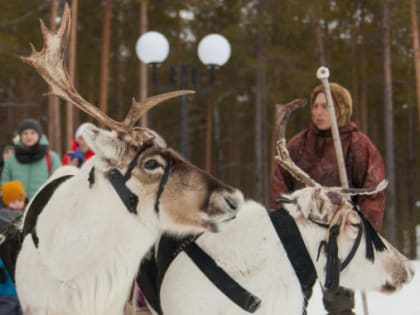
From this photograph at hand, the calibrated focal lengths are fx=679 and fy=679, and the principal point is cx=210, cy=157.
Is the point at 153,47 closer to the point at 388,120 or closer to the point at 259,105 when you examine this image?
the point at 388,120

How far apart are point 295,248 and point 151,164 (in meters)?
0.99

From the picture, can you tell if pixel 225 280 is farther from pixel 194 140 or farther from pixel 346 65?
pixel 194 140

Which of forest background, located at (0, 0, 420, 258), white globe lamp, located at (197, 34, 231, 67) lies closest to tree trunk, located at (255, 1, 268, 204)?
forest background, located at (0, 0, 420, 258)

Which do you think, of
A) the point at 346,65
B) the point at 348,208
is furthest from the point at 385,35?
the point at 348,208

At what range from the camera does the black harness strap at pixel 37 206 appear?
331cm

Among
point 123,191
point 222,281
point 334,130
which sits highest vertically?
point 334,130

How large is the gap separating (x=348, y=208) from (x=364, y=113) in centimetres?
1940

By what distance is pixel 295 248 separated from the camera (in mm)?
3613

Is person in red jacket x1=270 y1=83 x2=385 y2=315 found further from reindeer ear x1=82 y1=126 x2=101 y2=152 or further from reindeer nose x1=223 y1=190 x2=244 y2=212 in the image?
reindeer ear x1=82 y1=126 x2=101 y2=152

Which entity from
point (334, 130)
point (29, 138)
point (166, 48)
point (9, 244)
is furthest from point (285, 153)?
point (166, 48)

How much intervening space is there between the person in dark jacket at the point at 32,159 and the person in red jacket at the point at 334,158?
251 centimetres

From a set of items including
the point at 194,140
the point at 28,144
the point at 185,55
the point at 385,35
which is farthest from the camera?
the point at 194,140

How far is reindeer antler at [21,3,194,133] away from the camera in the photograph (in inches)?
124

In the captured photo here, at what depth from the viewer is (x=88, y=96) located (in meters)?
24.6
